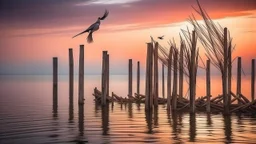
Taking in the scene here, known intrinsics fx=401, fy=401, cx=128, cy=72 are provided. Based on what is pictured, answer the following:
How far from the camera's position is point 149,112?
1652 centimetres

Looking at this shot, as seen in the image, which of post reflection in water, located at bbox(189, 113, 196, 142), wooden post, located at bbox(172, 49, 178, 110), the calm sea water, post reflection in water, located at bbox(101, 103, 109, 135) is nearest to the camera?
the calm sea water

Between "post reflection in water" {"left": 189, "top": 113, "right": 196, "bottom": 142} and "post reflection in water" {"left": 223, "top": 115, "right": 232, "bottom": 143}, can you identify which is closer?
"post reflection in water" {"left": 223, "top": 115, "right": 232, "bottom": 143}

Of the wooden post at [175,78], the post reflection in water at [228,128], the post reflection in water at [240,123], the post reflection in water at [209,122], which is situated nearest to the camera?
the post reflection in water at [228,128]

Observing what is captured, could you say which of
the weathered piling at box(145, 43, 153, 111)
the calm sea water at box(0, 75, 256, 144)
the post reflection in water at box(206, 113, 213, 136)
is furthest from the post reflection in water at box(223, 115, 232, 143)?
the weathered piling at box(145, 43, 153, 111)

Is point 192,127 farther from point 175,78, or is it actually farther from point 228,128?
point 175,78

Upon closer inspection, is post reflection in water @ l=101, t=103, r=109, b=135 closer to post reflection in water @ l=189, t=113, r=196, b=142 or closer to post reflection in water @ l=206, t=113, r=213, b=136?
post reflection in water @ l=189, t=113, r=196, b=142

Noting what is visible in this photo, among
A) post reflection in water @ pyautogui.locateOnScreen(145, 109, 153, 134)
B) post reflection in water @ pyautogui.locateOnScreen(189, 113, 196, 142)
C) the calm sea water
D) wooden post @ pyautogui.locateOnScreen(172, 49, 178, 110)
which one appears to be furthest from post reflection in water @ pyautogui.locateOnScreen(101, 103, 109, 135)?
wooden post @ pyautogui.locateOnScreen(172, 49, 178, 110)

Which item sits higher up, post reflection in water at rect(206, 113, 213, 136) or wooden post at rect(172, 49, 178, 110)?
wooden post at rect(172, 49, 178, 110)

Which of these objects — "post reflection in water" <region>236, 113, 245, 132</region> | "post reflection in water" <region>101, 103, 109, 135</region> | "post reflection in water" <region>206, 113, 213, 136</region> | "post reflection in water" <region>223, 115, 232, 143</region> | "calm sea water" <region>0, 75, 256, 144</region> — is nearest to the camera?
"calm sea water" <region>0, 75, 256, 144</region>

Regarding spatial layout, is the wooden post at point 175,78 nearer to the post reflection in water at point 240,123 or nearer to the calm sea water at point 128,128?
the calm sea water at point 128,128

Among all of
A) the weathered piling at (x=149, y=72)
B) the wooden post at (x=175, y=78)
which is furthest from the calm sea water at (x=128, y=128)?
the weathered piling at (x=149, y=72)

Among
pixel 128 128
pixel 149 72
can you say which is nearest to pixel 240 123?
pixel 128 128

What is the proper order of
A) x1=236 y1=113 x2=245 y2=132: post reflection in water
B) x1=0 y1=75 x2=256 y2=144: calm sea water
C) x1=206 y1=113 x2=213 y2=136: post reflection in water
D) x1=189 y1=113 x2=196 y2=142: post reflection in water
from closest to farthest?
x1=0 y1=75 x2=256 y2=144: calm sea water, x1=189 y1=113 x2=196 y2=142: post reflection in water, x1=206 y1=113 x2=213 y2=136: post reflection in water, x1=236 y1=113 x2=245 y2=132: post reflection in water

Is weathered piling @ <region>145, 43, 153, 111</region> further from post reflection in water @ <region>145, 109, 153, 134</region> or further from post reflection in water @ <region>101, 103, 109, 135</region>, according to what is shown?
post reflection in water @ <region>101, 103, 109, 135</region>
